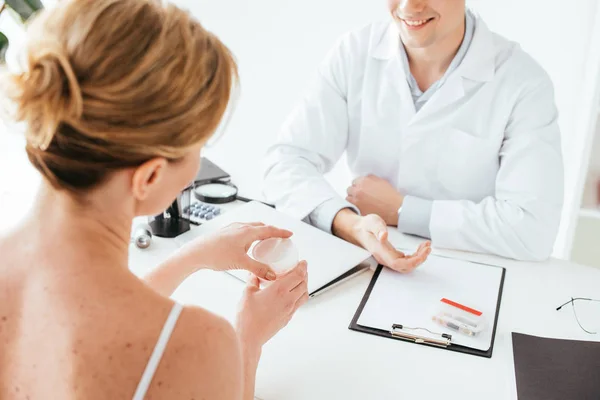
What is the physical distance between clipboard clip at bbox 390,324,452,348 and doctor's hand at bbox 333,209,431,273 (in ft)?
0.60

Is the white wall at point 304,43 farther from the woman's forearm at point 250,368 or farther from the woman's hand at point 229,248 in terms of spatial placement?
the woman's forearm at point 250,368

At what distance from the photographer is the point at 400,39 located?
5.08 feet

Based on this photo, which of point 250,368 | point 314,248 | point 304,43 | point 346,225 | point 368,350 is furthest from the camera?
point 304,43

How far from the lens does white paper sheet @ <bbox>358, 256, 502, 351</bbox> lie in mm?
1056

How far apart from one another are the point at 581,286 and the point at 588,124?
1.01m

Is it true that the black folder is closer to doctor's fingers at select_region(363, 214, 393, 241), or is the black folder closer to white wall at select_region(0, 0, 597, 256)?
doctor's fingers at select_region(363, 214, 393, 241)

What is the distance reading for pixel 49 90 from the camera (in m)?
0.59

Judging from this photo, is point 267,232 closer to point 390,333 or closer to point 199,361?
point 390,333

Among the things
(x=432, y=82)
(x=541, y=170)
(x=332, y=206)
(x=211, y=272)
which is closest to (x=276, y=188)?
(x=332, y=206)

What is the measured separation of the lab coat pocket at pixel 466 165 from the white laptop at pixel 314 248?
1.27ft

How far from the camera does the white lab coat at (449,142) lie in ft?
4.47

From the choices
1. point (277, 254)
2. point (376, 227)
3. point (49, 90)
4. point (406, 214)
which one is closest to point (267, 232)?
point (277, 254)

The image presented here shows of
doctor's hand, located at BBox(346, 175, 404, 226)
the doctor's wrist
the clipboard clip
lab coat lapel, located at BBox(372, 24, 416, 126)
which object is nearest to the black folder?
the clipboard clip

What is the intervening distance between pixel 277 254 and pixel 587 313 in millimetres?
584
